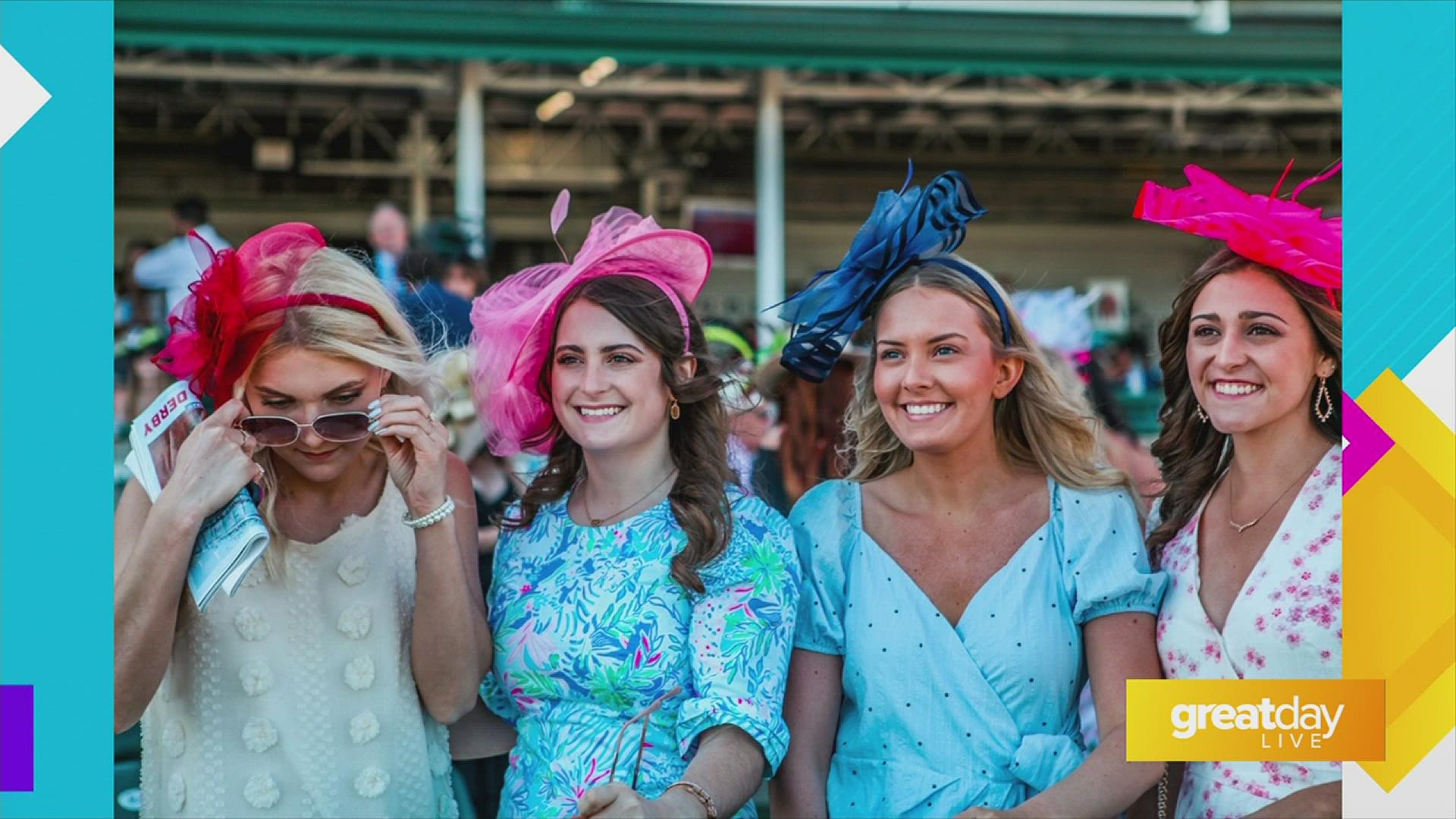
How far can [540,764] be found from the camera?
222 cm

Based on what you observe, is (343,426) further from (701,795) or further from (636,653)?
(701,795)

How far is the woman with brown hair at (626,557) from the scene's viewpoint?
7.04 ft

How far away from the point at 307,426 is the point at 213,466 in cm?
16

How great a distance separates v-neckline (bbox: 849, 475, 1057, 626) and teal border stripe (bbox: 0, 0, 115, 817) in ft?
4.15

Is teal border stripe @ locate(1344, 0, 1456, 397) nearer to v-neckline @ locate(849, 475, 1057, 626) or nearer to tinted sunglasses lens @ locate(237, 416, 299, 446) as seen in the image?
v-neckline @ locate(849, 475, 1057, 626)

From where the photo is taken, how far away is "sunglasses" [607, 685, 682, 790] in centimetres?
201

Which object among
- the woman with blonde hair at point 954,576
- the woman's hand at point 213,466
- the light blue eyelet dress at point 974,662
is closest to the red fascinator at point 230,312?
the woman's hand at point 213,466

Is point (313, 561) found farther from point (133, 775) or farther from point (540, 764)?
point (133, 775)

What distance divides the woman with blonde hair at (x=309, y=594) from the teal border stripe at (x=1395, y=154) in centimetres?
127

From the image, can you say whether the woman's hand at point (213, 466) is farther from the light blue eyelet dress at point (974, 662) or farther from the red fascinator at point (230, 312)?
the light blue eyelet dress at point (974, 662)

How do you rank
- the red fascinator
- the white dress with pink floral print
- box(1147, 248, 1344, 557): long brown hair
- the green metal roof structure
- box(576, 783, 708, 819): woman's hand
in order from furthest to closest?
the green metal roof structure, box(1147, 248, 1344, 557): long brown hair, the red fascinator, the white dress with pink floral print, box(576, 783, 708, 819): woman's hand

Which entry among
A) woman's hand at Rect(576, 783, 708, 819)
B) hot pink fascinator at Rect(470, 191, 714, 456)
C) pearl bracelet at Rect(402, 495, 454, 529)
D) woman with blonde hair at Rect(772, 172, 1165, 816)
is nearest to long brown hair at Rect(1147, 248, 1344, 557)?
woman with blonde hair at Rect(772, 172, 1165, 816)

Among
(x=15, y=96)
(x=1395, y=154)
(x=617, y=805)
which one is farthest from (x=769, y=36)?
(x=15, y=96)

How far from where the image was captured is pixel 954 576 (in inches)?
91.0
